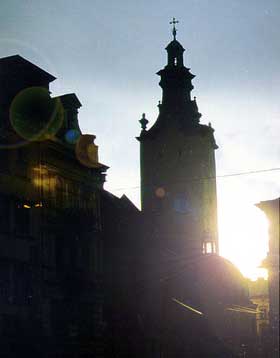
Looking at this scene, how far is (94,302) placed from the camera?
123ft

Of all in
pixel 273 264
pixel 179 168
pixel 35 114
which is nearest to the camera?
pixel 35 114

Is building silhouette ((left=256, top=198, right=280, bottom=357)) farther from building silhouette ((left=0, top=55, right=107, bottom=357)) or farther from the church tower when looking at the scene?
the church tower

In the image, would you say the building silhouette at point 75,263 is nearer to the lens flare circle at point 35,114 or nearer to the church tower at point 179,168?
the lens flare circle at point 35,114

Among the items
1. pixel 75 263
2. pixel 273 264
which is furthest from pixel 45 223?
pixel 273 264

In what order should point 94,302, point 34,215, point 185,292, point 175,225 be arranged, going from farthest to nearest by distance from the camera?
point 175,225 → point 185,292 → point 94,302 → point 34,215

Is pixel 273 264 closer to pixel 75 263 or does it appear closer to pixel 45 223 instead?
pixel 75 263

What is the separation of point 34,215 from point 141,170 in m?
33.9

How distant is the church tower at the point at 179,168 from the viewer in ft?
211

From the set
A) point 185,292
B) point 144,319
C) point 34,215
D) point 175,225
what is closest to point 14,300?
point 34,215

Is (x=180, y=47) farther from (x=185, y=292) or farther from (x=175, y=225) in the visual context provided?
(x=185, y=292)

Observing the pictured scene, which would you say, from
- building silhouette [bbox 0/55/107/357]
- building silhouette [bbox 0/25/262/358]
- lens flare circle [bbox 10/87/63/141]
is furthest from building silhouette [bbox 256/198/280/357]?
lens flare circle [bbox 10/87/63/141]

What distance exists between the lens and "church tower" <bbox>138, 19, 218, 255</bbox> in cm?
6438

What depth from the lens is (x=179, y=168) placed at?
6519 cm

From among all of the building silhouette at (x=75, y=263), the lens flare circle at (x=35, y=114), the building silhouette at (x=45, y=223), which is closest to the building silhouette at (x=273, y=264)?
the building silhouette at (x=75, y=263)
